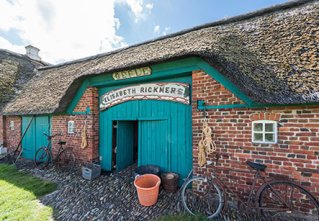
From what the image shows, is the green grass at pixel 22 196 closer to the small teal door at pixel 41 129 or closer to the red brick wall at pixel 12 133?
the small teal door at pixel 41 129

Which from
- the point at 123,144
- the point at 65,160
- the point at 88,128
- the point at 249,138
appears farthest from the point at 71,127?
the point at 249,138

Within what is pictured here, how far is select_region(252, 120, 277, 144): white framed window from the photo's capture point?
137 inches

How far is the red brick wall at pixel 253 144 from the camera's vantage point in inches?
126

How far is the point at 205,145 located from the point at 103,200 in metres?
2.82

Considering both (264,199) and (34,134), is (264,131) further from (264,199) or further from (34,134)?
(34,134)

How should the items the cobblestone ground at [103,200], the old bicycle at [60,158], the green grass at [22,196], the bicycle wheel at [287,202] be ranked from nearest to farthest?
1. the bicycle wheel at [287,202]
2. the cobblestone ground at [103,200]
3. the green grass at [22,196]
4. the old bicycle at [60,158]

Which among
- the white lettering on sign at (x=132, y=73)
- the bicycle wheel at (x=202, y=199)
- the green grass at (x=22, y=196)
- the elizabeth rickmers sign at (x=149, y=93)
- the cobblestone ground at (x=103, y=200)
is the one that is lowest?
the green grass at (x=22, y=196)

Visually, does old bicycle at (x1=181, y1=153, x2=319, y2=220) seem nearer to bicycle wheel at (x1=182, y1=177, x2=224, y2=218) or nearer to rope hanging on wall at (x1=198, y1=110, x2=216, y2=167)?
bicycle wheel at (x1=182, y1=177, x2=224, y2=218)

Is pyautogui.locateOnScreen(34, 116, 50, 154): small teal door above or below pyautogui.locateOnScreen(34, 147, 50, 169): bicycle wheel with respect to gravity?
above

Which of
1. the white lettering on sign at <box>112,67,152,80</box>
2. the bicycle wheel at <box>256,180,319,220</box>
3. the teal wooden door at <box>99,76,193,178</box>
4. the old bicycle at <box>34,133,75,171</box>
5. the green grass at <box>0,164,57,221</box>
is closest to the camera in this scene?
the bicycle wheel at <box>256,180,319,220</box>

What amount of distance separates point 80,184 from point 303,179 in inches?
214

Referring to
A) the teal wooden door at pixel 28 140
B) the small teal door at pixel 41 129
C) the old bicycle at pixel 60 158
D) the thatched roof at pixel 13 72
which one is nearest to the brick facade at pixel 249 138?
the old bicycle at pixel 60 158

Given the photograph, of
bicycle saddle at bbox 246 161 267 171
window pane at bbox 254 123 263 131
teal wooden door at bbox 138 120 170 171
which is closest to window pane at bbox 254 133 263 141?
window pane at bbox 254 123 263 131

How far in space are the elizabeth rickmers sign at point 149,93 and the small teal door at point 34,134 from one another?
356cm
